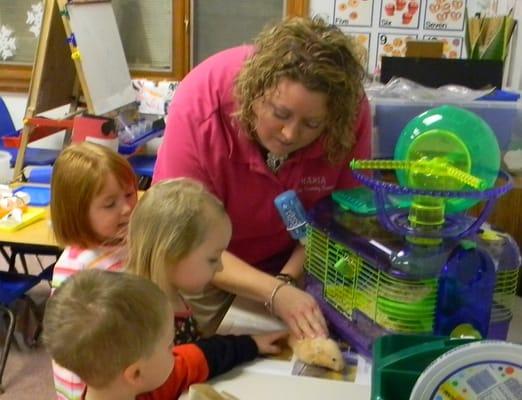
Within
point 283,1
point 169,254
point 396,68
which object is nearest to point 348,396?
point 169,254

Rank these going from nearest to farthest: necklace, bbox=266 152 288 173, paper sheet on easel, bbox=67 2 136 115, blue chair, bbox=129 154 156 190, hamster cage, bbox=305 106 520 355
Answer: hamster cage, bbox=305 106 520 355
necklace, bbox=266 152 288 173
blue chair, bbox=129 154 156 190
paper sheet on easel, bbox=67 2 136 115

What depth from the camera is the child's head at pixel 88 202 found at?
1317 millimetres

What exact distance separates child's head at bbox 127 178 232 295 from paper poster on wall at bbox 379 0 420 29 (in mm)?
2328

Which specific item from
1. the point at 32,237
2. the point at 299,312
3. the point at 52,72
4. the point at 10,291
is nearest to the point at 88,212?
the point at 299,312

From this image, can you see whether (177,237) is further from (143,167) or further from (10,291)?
(143,167)

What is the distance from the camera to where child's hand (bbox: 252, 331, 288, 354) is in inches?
42.4

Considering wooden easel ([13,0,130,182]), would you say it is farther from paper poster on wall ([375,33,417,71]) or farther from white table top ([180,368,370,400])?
white table top ([180,368,370,400])

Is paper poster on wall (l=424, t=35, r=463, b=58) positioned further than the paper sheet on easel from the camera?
Yes

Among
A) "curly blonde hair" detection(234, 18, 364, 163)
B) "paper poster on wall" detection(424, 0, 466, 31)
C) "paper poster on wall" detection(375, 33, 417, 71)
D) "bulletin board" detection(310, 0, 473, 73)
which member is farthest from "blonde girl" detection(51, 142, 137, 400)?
"paper poster on wall" detection(424, 0, 466, 31)

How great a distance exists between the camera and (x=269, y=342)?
1.09m

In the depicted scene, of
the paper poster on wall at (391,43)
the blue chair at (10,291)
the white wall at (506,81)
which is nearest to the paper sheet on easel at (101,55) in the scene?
the white wall at (506,81)

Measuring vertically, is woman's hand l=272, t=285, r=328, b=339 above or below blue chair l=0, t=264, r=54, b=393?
above

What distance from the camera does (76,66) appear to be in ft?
9.61

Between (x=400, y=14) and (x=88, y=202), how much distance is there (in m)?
2.24
